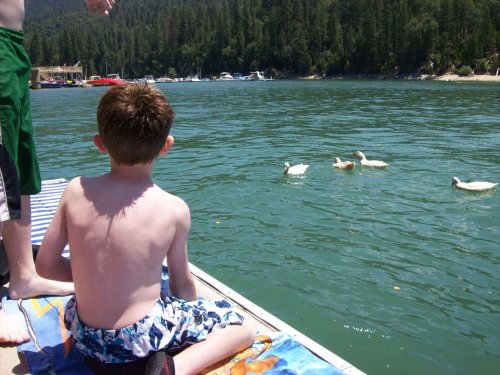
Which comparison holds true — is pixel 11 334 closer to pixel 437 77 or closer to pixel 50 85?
pixel 437 77

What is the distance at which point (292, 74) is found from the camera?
138 meters

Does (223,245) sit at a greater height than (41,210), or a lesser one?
lesser

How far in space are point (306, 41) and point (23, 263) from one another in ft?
454

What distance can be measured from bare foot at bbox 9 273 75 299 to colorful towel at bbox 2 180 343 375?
0.04 meters

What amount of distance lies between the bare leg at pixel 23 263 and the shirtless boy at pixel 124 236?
73cm

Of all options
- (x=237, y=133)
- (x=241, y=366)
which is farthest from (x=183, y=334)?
(x=237, y=133)

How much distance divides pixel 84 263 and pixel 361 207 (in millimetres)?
6863

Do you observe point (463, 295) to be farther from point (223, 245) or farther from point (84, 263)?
point (84, 263)

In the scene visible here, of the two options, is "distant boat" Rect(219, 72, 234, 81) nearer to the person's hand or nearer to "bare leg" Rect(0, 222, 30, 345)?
the person's hand

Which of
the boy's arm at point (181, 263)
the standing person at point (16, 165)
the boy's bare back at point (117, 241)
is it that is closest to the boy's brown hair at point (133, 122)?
the boy's bare back at point (117, 241)

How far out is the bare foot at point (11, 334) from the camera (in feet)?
10.7

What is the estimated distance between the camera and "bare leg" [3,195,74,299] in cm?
347

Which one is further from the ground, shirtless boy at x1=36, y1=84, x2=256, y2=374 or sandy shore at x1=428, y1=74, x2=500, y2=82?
sandy shore at x1=428, y1=74, x2=500, y2=82

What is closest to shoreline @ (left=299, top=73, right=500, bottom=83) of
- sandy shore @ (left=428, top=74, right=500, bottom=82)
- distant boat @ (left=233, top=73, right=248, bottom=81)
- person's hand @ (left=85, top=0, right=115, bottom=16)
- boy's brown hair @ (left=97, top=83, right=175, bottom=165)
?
sandy shore @ (left=428, top=74, right=500, bottom=82)
